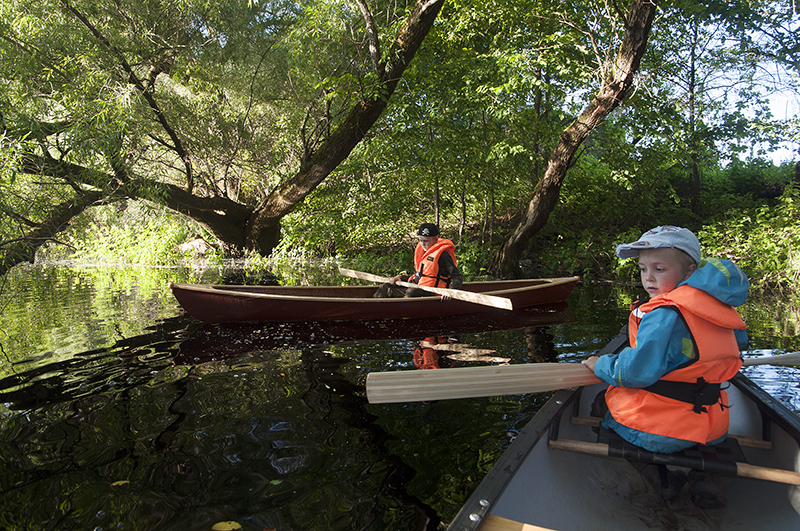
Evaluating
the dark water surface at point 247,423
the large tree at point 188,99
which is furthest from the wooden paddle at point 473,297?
the large tree at point 188,99

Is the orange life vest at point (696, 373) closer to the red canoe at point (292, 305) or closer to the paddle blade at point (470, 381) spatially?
the paddle blade at point (470, 381)

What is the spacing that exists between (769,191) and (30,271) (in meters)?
19.9

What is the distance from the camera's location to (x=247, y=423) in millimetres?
3066

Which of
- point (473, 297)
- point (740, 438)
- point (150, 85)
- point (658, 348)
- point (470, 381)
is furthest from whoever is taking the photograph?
point (150, 85)

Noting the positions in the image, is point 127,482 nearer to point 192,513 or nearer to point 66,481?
point 66,481

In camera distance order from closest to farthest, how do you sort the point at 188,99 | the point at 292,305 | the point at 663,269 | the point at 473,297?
the point at 663,269 < the point at 473,297 < the point at 292,305 < the point at 188,99

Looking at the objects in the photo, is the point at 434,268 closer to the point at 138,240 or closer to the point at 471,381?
the point at 471,381

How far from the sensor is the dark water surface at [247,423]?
2213 millimetres

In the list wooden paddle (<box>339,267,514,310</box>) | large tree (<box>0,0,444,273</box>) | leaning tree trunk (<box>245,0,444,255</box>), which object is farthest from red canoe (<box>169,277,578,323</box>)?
leaning tree trunk (<box>245,0,444,255</box>)

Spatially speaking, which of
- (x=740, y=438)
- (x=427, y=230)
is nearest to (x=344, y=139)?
(x=427, y=230)

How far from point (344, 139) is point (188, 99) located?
145 inches

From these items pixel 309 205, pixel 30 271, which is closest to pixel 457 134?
pixel 309 205

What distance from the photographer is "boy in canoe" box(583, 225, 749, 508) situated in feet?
6.16

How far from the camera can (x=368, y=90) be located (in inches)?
373
